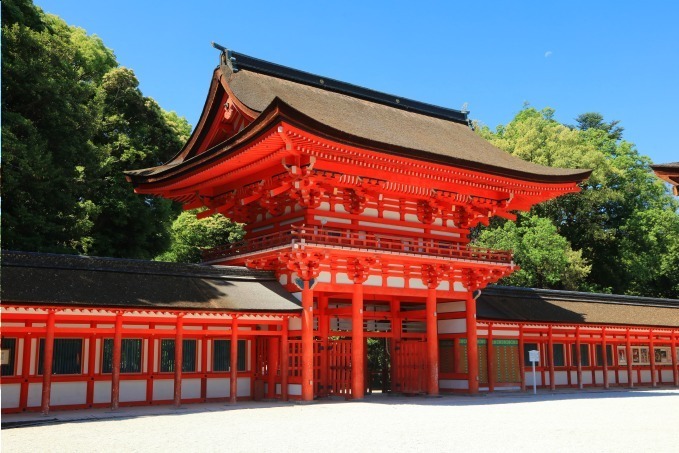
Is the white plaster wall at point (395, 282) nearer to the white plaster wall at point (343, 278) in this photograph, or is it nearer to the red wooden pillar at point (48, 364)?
the white plaster wall at point (343, 278)

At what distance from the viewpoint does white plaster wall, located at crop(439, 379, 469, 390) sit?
86.1 ft

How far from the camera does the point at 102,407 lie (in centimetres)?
1939

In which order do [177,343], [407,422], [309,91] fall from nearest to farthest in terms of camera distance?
1. [407,422]
2. [177,343]
3. [309,91]

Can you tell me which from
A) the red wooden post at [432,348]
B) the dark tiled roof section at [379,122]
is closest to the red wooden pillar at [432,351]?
the red wooden post at [432,348]

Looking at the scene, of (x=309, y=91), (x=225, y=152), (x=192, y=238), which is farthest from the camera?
(x=192, y=238)

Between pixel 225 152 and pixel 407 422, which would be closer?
pixel 407 422

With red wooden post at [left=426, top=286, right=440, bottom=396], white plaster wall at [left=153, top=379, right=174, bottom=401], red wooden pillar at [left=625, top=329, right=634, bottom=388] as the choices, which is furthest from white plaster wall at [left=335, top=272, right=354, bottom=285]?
red wooden pillar at [left=625, top=329, right=634, bottom=388]

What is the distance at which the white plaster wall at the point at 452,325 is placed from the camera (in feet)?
86.8

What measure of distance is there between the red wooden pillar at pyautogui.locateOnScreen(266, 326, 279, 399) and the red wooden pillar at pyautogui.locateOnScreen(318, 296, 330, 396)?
5.32 feet

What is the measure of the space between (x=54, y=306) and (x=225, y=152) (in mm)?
7570

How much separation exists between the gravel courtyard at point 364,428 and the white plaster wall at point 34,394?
3.55ft

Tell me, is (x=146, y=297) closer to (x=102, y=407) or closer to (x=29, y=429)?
(x=102, y=407)

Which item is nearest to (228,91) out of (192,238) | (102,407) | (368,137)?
(368,137)

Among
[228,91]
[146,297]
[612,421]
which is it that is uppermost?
[228,91]
